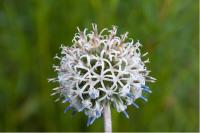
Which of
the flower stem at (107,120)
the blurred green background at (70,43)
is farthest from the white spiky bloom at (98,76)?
the blurred green background at (70,43)

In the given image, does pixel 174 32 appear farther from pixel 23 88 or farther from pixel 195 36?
pixel 23 88

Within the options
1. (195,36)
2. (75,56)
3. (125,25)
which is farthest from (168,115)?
(75,56)

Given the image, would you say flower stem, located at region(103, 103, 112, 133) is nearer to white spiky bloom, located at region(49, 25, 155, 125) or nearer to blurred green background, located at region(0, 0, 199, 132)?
white spiky bloom, located at region(49, 25, 155, 125)

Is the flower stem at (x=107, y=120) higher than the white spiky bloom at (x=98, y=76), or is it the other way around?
the white spiky bloom at (x=98, y=76)

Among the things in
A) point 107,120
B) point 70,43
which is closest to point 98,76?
point 107,120

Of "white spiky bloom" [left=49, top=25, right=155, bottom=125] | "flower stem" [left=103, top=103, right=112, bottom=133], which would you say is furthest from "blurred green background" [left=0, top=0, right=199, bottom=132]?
"flower stem" [left=103, top=103, right=112, bottom=133]

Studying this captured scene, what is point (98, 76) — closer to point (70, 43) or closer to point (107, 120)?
point (107, 120)

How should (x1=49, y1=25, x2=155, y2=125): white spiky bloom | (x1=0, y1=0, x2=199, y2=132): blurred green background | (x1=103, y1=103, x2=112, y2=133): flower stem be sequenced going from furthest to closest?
(x1=0, y1=0, x2=199, y2=132): blurred green background, (x1=49, y1=25, x2=155, y2=125): white spiky bloom, (x1=103, y1=103, x2=112, y2=133): flower stem

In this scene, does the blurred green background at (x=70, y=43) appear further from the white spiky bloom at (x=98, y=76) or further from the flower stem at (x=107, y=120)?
the flower stem at (x=107, y=120)
